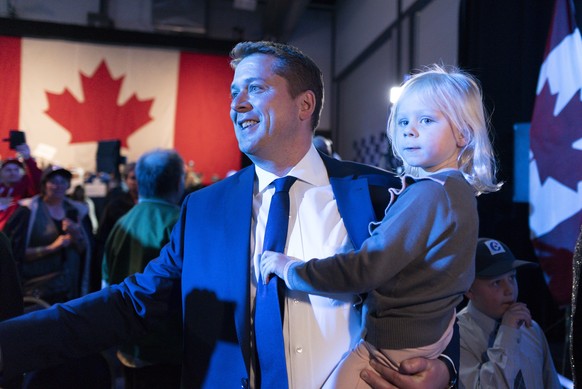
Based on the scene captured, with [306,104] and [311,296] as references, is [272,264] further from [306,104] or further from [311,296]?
[306,104]

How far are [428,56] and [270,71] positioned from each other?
472 centimetres

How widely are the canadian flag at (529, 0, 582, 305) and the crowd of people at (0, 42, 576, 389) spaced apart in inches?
→ 61.7

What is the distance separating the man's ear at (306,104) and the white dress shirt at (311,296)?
126 millimetres

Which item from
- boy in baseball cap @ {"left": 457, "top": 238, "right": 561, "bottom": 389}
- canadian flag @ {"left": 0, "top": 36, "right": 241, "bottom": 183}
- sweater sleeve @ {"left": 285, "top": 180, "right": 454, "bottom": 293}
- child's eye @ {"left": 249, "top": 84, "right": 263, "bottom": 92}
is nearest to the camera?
sweater sleeve @ {"left": 285, "top": 180, "right": 454, "bottom": 293}

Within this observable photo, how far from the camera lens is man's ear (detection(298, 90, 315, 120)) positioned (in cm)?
131

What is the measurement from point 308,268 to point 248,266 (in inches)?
8.4

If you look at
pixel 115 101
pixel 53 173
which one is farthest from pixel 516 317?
pixel 115 101

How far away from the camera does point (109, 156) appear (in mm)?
4469

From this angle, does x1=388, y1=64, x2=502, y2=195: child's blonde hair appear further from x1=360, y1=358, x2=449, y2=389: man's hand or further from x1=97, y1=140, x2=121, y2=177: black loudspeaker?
x1=97, y1=140, x2=121, y2=177: black loudspeaker

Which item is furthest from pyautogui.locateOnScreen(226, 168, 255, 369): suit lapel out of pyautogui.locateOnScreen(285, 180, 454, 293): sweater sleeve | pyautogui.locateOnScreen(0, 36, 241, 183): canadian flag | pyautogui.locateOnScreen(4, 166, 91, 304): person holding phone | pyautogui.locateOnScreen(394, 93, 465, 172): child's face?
pyautogui.locateOnScreen(0, 36, 241, 183): canadian flag

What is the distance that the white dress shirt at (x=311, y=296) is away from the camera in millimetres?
1066

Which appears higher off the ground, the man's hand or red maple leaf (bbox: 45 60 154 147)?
red maple leaf (bbox: 45 60 154 147)

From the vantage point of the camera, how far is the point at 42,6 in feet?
24.6

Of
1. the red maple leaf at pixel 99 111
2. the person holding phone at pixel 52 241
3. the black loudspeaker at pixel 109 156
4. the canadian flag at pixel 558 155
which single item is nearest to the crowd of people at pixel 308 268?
the canadian flag at pixel 558 155
